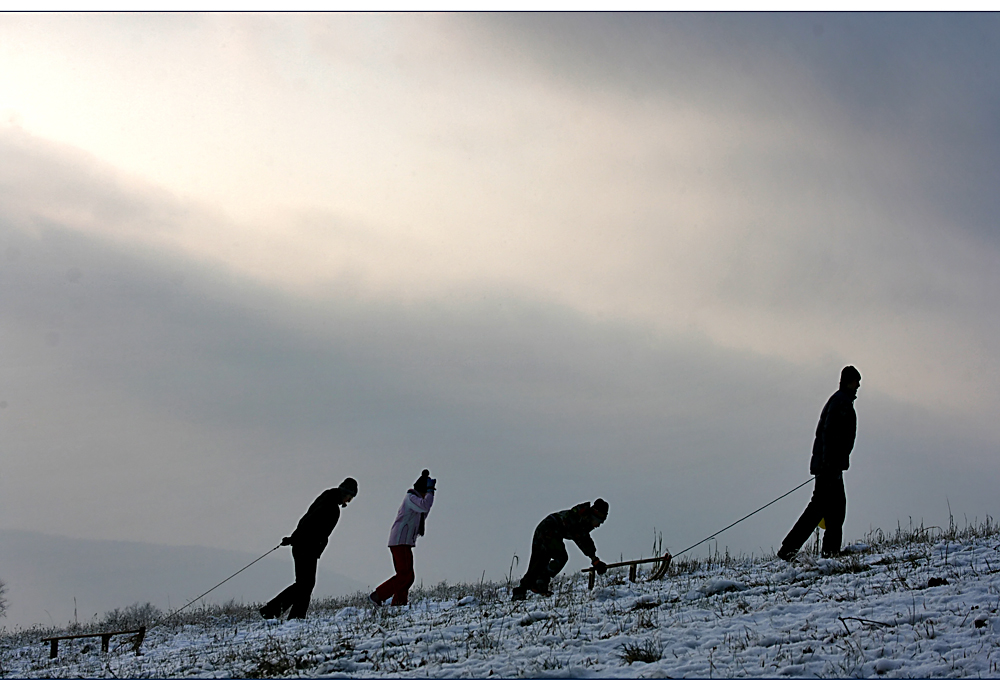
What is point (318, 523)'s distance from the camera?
11867 millimetres

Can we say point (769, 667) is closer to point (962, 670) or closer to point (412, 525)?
point (962, 670)

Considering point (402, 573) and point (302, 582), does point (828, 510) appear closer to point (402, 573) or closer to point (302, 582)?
point (402, 573)

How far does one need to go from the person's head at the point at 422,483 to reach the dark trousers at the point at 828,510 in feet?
17.8

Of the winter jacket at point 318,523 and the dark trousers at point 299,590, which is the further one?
the winter jacket at point 318,523

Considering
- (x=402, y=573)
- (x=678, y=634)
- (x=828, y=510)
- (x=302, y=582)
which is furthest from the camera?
(x=402, y=573)

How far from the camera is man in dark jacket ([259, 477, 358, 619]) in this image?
457 inches

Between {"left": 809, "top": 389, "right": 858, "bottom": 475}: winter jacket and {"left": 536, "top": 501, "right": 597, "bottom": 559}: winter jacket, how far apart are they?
121 inches

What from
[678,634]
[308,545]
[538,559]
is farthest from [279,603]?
[678,634]

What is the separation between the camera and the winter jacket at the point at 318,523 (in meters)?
11.8

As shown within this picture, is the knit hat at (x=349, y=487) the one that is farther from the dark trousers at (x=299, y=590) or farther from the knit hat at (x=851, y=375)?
the knit hat at (x=851, y=375)

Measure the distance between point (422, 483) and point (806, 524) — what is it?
18.2 feet

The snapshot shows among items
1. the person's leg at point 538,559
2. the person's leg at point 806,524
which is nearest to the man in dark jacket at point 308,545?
the person's leg at point 538,559

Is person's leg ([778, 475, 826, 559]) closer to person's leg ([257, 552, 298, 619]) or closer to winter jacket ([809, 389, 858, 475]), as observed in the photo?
winter jacket ([809, 389, 858, 475])

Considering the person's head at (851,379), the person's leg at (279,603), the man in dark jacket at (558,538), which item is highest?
the person's head at (851,379)
